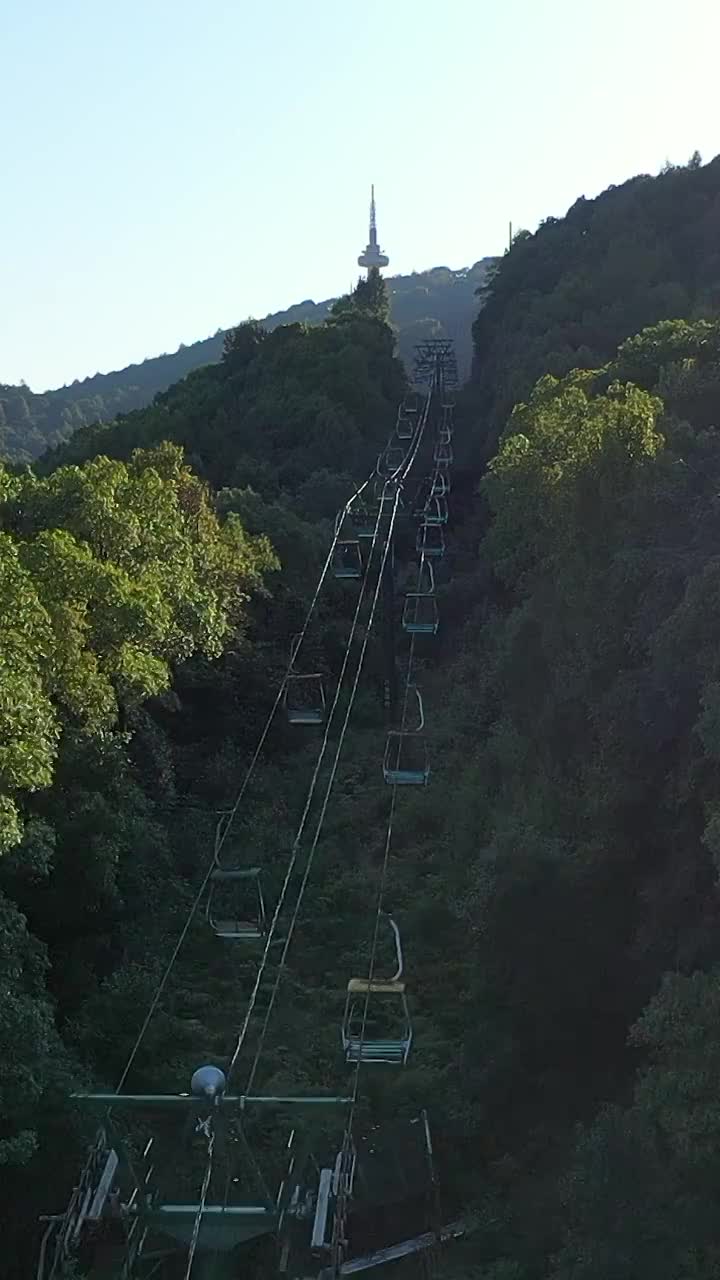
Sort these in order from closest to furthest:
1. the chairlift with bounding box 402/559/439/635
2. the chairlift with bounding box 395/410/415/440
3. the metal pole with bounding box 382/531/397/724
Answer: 1. the chairlift with bounding box 402/559/439/635
2. the metal pole with bounding box 382/531/397/724
3. the chairlift with bounding box 395/410/415/440

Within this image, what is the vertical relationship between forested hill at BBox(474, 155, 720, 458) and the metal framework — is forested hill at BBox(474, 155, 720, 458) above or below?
above

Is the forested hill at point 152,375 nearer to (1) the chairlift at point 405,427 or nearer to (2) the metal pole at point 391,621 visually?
(1) the chairlift at point 405,427

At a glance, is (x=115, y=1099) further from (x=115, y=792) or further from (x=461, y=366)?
(x=461, y=366)

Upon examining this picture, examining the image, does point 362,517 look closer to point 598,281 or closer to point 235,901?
point 235,901

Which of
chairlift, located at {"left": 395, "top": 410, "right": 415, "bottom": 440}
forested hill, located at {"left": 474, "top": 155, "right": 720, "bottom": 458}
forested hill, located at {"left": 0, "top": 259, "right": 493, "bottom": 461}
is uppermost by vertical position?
forested hill, located at {"left": 474, "top": 155, "right": 720, "bottom": 458}

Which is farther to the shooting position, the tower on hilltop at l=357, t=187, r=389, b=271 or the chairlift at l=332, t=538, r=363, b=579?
the tower on hilltop at l=357, t=187, r=389, b=271

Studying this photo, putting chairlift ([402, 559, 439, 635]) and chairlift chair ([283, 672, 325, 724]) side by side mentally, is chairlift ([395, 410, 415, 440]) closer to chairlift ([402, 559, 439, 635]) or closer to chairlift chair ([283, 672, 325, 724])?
chairlift ([402, 559, 439, 635])

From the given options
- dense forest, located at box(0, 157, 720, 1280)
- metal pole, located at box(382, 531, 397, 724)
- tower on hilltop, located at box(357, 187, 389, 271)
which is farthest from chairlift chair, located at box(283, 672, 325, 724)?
tower on hilltop, located at box(357, 187, 389, 271)
